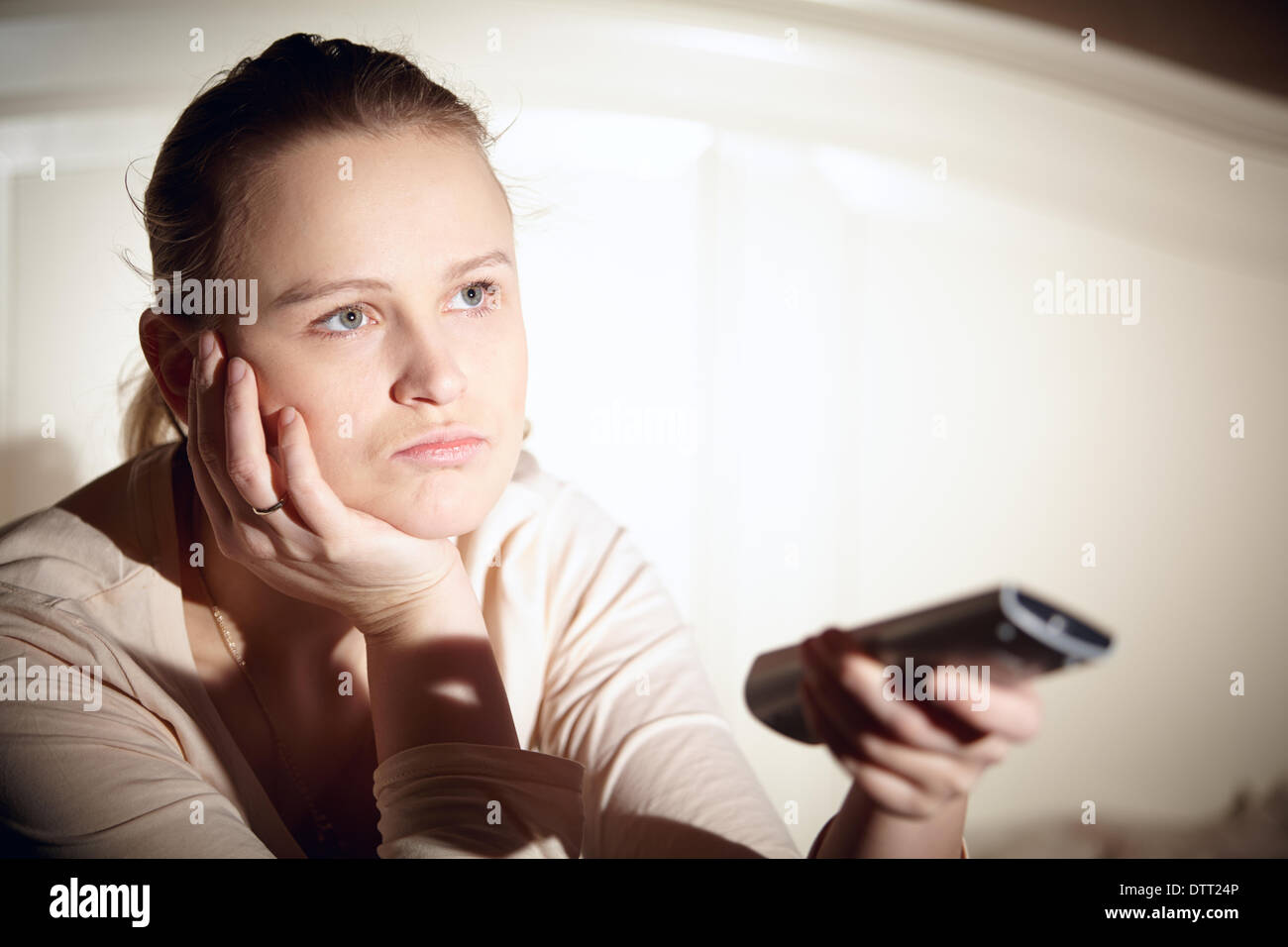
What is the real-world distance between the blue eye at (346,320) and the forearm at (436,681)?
195mm

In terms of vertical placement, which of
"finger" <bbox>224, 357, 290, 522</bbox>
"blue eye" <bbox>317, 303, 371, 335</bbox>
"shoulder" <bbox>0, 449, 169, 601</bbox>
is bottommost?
"shoulder" <bbox>0, 449, 169, 601</bbox>

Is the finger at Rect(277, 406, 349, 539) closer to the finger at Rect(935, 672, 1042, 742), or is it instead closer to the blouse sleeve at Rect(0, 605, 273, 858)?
the blouse sleeve at Rect(0, 605, 273, 858)

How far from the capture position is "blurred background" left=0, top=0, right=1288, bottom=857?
2.91 feet

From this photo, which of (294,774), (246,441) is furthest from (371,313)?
(294,774)

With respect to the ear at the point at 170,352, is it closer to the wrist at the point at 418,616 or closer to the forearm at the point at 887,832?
the wrist at the point at 418,616

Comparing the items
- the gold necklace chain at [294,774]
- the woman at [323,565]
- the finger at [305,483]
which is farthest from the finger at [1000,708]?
the gold necklace chain at [294,774]

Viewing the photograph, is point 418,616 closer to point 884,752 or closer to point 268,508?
point 268,508

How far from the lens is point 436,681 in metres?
0.69

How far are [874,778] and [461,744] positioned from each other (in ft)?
0.94

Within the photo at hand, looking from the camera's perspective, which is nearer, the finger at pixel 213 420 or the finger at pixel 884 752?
the finger at pixel 884 752

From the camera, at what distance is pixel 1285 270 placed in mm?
935

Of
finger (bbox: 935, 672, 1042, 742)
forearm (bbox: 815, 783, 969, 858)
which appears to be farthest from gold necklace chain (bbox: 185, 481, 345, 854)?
finger (bbox: 935, 672, 1042, 742)

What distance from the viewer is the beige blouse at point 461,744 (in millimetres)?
631
